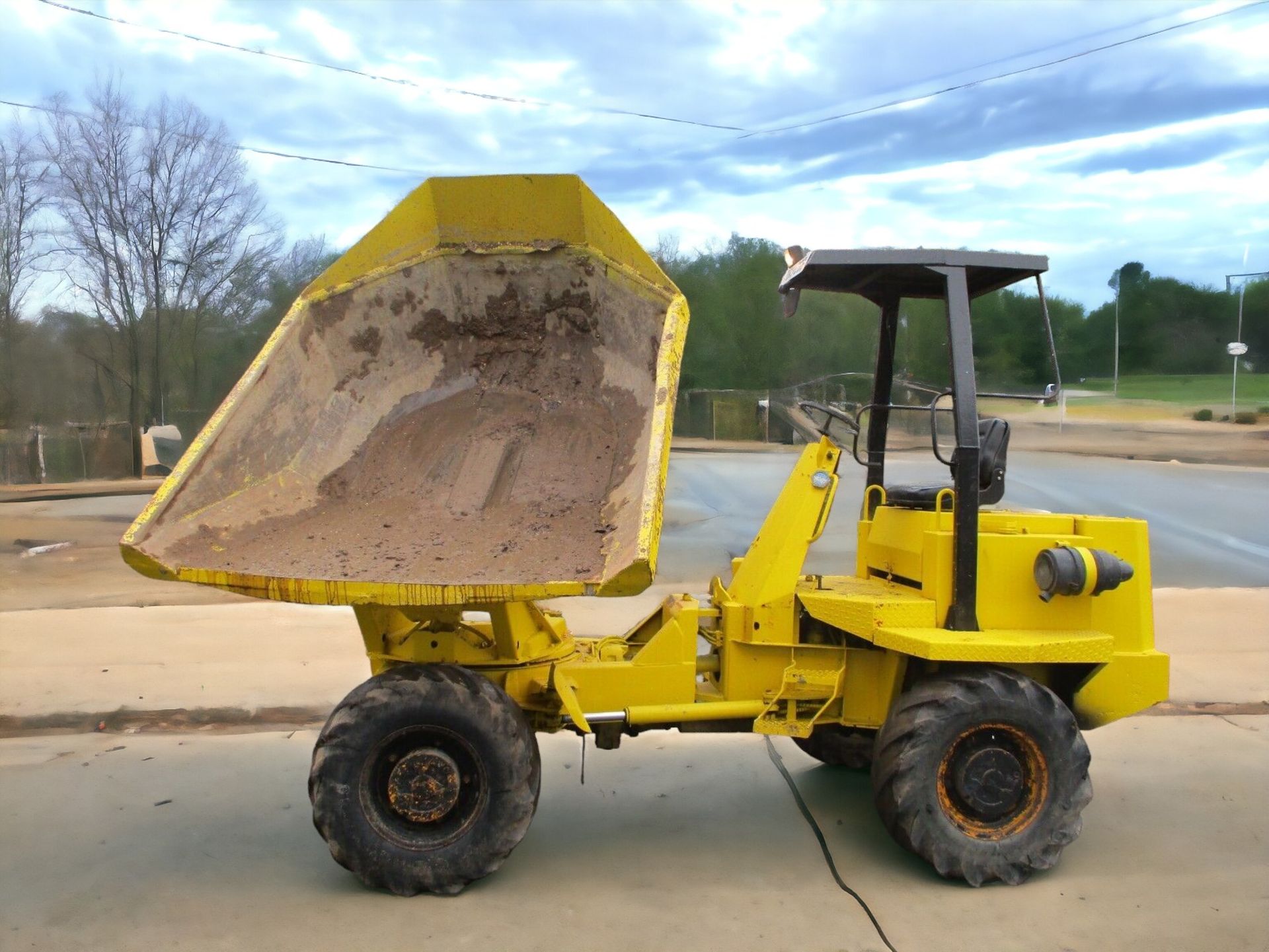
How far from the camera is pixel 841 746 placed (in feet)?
17.2

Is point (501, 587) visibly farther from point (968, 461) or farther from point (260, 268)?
point (260, 268)

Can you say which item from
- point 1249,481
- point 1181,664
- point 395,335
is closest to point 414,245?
point 395,335

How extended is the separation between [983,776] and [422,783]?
217cm

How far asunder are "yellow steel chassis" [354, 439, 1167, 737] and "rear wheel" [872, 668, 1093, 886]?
9.2 inches

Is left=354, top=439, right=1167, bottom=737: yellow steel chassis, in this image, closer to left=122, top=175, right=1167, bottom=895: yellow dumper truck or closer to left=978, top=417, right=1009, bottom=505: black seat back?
left=122, top=175, right=1167, bottom=895: yellow dumper truck

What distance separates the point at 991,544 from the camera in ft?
13.7

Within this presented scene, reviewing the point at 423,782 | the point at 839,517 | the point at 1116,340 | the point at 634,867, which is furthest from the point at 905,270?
the point at 839,517

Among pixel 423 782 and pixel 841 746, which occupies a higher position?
pixel 423 782

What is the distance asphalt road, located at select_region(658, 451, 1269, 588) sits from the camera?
1099cm

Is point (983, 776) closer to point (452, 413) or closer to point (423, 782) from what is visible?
point (423, 782)

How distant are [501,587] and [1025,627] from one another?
218 cm

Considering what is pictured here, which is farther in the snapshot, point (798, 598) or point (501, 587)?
point (798, 598)

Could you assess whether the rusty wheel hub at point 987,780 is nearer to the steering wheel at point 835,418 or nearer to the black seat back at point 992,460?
the black seat back at point 992,460

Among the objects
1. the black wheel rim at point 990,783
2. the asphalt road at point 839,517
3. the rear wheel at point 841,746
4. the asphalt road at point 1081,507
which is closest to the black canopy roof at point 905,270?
the black wheel rim at point 990,783
